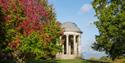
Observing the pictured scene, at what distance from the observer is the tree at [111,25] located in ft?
128

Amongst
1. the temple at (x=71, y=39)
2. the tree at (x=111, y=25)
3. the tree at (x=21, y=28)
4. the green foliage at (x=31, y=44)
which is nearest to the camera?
the tree at (x=21, y=28)

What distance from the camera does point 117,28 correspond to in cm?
3909

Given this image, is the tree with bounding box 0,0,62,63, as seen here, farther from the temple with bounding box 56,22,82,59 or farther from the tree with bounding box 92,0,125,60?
the temple with bounding box 56,22,82,59

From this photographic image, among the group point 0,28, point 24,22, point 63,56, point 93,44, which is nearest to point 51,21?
point 93,44

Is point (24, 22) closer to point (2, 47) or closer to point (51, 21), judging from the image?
point (2, 47)

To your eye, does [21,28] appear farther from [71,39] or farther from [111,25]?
[71,39]

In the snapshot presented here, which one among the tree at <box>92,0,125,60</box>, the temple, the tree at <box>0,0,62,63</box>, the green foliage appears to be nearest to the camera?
the tree at <box>0,0,62,63</box>

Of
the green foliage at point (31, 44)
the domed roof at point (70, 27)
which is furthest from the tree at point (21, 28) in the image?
the domed roof at point (70, 27)

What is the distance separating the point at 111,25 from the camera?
130 feet

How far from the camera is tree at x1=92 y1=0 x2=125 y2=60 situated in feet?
128

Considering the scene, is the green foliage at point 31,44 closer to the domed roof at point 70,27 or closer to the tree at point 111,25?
the tree at point 111,25

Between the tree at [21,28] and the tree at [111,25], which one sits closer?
the tree at [21,28]

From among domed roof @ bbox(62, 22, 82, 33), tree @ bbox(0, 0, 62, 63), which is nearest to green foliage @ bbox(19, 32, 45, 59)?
tree @ bbox(0, 0, 62, 63)

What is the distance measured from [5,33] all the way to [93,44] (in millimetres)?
16669
